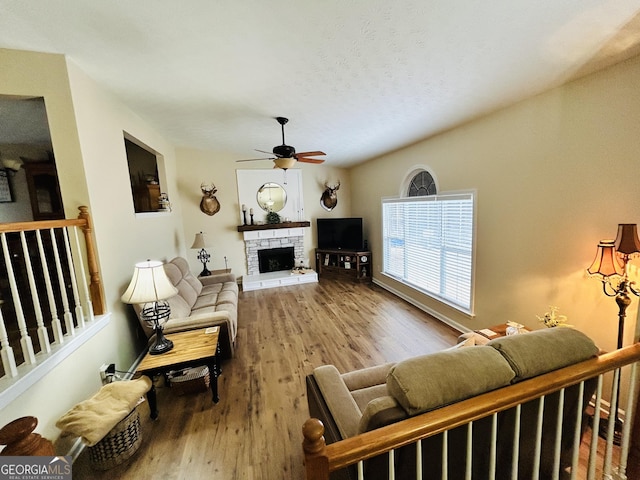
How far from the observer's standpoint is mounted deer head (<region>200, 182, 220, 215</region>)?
5324 millimetres

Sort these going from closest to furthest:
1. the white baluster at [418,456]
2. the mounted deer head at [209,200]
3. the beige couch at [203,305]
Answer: the white baluster at [418,456], the beige couch at [203,305], the mounted deer head at [209,200]

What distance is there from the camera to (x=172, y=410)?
7.34 ft

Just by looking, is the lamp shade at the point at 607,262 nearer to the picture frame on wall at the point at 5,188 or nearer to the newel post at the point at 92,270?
the newel post at the point at 92,270

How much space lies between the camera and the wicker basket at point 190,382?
94.0 inches

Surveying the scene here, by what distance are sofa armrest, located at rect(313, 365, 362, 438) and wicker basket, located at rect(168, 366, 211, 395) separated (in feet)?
4.53

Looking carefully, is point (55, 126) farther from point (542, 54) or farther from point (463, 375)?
point (542, 54)

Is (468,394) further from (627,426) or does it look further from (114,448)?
(114,448)

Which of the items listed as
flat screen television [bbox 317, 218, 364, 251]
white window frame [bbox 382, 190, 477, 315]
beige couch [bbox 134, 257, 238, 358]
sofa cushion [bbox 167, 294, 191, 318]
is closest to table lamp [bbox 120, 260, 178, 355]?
beige couch [bbox 134, 257, 238, 358]

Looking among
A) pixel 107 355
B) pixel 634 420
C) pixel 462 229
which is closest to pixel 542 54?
pixel 462 229

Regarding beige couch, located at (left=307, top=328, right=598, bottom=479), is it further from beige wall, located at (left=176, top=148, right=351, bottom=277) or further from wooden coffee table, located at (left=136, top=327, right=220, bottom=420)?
beige wall, located at (left=176, top=148, right=351, bottom=277)

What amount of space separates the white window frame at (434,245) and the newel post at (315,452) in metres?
2.98

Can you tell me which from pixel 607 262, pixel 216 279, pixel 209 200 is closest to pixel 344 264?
pixel 216 279

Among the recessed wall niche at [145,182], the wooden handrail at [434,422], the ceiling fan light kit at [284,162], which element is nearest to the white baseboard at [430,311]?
the wooden handrail at [434,422]

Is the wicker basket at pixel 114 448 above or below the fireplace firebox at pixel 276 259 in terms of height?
below
